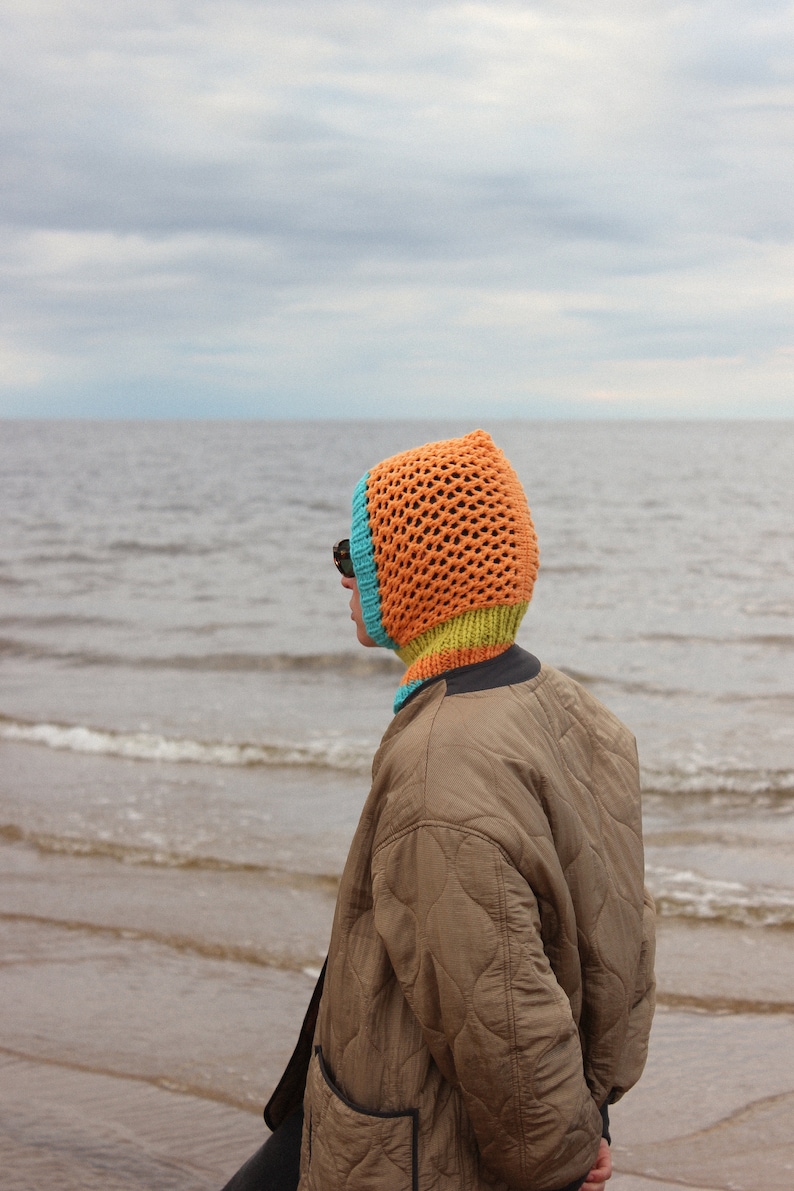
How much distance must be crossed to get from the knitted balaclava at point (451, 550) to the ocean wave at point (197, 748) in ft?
20.4

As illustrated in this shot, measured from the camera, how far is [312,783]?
7.51m

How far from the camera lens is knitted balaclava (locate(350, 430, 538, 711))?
171 centimetres

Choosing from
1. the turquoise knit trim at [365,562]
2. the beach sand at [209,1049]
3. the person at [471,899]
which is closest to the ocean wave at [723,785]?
the beach sand at [209,1049]

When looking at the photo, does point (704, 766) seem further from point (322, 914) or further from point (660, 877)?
point (322, 914)

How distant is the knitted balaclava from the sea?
2333mm

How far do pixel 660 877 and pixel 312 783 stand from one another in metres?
2.84

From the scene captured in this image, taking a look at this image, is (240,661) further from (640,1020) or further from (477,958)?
(477,958)

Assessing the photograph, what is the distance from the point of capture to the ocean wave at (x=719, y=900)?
16.7ft

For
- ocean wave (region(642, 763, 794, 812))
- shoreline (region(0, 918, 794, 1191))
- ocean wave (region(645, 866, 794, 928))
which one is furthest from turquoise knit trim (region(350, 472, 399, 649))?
ocean wave (region(642, 763, 794, 812))

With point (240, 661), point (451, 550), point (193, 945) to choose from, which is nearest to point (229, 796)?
point (193, 945)

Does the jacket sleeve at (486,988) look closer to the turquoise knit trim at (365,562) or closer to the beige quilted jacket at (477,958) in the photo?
the beige quilted jacket at (477,958)

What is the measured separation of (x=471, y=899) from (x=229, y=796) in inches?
235

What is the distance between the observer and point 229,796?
283 inches

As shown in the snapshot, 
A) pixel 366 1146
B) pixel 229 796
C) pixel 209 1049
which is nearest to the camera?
pixel 366 1146
